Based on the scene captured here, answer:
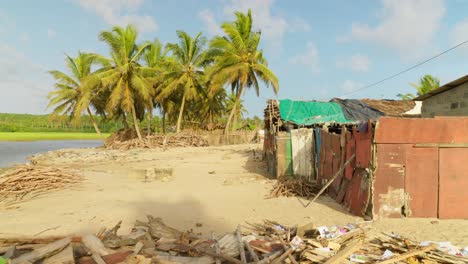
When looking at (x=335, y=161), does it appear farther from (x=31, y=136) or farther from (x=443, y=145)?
(x=31, y=136)

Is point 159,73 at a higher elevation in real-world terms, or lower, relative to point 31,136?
higher

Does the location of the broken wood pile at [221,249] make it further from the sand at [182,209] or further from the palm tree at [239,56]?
the palm tree at [239,56]

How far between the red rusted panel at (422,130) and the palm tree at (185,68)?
67.8 feet

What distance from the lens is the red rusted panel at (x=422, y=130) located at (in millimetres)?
6234

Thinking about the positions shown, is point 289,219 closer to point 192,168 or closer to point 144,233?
point 144,233

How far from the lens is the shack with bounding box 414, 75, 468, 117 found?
30.5 feet

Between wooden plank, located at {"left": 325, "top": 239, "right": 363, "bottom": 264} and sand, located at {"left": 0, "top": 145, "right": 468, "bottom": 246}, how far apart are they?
61.7 inches

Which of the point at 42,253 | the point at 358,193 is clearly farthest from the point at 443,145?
the point at 42,253

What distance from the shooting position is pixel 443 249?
14.9ft

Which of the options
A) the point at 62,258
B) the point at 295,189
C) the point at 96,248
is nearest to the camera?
the point at 62,258

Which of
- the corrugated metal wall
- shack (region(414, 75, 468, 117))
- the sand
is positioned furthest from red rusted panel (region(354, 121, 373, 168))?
shack (region(414, 75, 468, 117))

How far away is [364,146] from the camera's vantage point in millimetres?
6562

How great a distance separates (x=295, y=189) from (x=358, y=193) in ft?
7.66

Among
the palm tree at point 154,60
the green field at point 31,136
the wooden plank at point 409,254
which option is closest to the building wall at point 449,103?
the wooden plank at point 409,254
